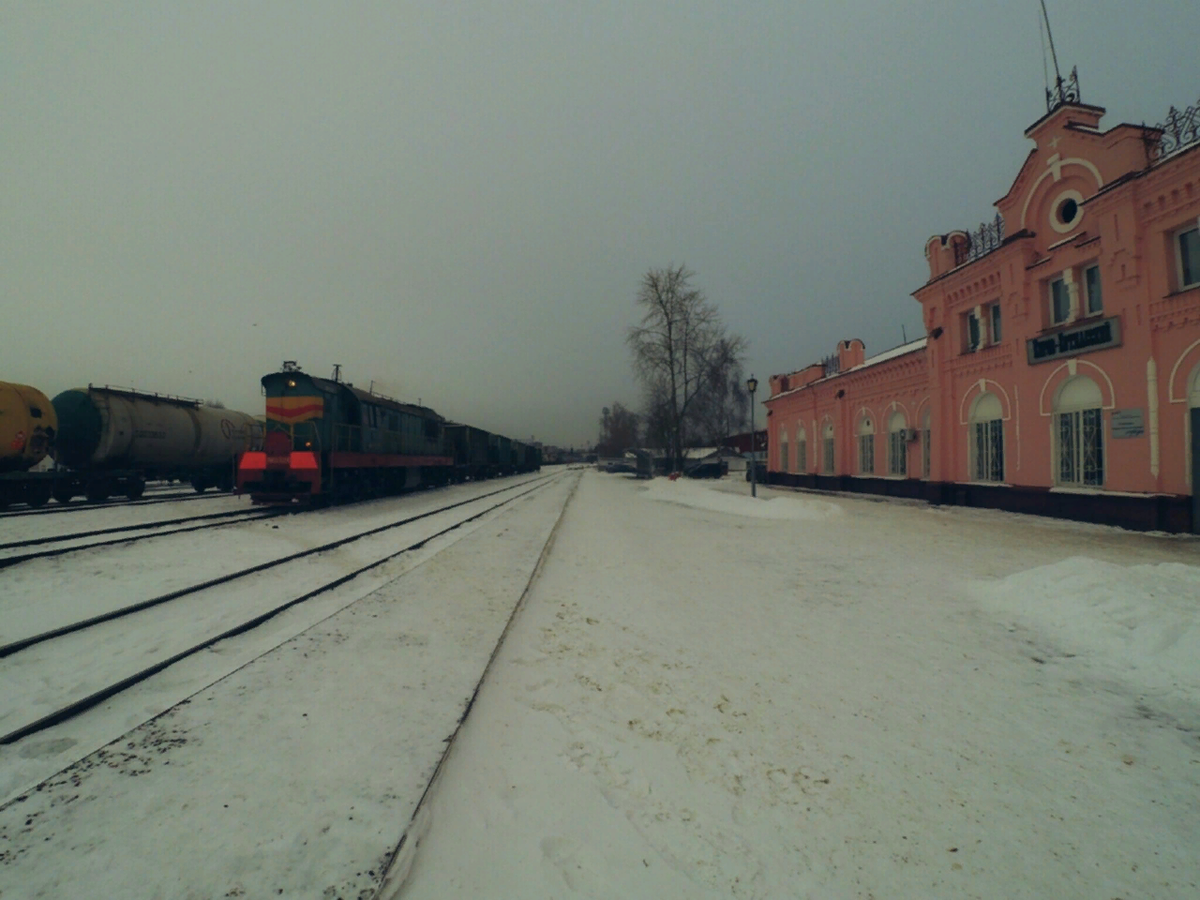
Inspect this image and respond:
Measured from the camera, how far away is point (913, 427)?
60.4 ft

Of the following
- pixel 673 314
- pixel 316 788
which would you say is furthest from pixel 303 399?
pixel 673 314

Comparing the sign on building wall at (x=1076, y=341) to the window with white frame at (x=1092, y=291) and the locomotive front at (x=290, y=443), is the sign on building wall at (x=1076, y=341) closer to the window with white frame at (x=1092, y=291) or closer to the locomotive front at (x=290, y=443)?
the window with white frame at (x=1092, y=291)

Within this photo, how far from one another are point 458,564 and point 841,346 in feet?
70.7

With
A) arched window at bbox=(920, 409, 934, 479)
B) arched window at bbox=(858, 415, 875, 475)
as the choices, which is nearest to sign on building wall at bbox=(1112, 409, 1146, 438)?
arched window at bbox=(920, 409, 934, 479)

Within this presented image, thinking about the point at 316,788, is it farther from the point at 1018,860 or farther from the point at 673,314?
the point at 673,314

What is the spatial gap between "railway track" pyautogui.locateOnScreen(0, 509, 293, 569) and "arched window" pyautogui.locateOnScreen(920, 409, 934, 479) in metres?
19.5

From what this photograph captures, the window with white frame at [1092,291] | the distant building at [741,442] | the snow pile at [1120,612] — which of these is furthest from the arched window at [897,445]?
the distant building at [741,442]

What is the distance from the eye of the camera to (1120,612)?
496 cm

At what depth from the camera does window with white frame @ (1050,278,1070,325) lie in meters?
12.9

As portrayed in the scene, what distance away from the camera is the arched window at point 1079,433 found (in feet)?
38.9

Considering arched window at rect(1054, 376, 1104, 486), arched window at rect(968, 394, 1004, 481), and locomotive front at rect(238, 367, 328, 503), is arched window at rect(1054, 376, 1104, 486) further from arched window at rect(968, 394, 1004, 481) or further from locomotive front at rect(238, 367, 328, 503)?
locomotive front at rect(238, 367, 328, 503)

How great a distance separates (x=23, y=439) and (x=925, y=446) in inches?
1022

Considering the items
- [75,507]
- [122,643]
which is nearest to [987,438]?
[122,643]

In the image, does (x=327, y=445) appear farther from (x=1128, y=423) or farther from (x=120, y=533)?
(x=1128, y=423)
